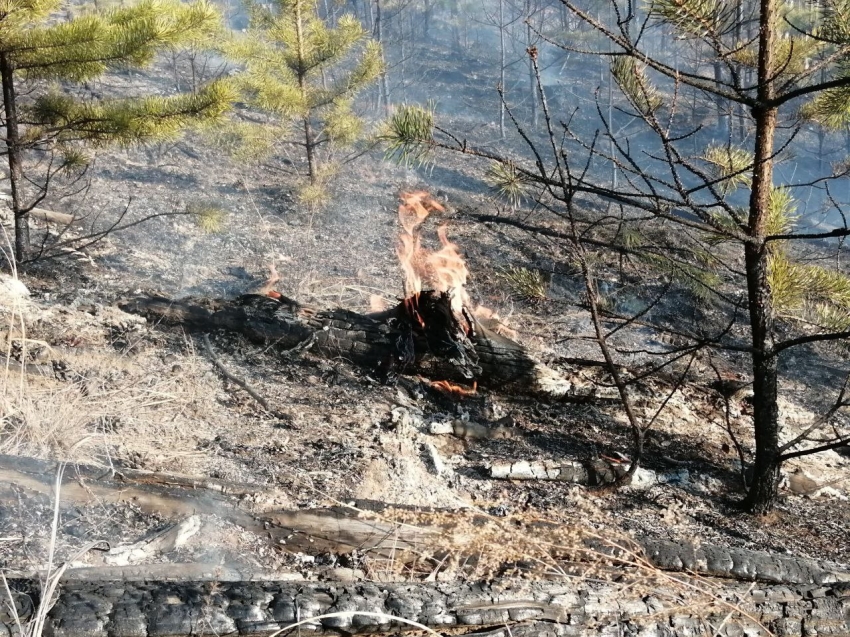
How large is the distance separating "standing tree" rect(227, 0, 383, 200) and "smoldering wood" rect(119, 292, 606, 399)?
6592 millimetres

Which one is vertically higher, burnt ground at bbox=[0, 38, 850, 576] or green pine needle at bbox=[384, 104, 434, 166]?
green pine needle at bbox=[384, 104, 434, 166]

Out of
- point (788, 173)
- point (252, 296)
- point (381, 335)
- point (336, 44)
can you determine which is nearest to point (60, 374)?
point (252, 296)

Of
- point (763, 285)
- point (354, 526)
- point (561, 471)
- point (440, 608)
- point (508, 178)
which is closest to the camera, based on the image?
point (440, 608)

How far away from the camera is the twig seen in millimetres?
5660

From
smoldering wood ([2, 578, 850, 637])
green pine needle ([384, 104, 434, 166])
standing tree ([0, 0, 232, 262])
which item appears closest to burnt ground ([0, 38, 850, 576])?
smoldering wood ([2, 578, 850, 637])

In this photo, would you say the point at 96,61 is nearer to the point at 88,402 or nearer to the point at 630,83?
the point at 88,402

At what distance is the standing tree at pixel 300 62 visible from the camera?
12.4 metres

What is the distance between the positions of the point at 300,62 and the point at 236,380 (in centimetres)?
884

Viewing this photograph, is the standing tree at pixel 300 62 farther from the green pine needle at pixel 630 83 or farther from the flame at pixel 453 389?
the green pine needle at pixel 630 83

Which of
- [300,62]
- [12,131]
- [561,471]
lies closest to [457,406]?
[561,471]

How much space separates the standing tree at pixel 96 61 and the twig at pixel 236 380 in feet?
8.13

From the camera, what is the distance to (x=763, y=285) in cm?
437

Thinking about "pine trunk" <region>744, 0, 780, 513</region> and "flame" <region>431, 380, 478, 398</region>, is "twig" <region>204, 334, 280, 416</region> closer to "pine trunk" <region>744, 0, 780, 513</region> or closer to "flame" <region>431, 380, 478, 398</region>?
"flame" <region>431, 380, 478, 398</region>

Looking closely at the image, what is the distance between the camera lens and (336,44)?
12906mm
